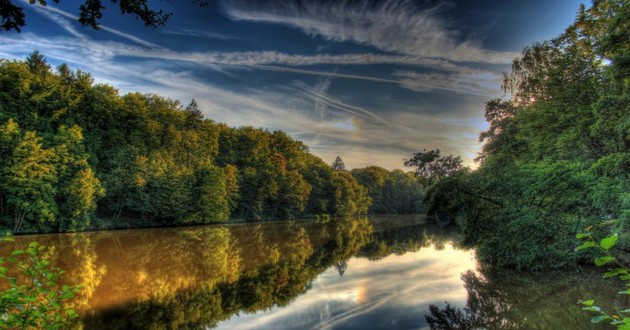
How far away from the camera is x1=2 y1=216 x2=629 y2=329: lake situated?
8.62m

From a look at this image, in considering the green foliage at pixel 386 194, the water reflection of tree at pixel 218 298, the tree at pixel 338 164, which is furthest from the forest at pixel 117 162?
the tree at pixel 338 164

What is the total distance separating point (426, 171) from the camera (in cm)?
2908

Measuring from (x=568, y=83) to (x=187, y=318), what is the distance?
2075 centimetres

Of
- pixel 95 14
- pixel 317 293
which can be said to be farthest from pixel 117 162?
pixel 95 14

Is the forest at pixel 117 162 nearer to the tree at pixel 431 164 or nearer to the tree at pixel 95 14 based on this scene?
the tree at pixel 431 164

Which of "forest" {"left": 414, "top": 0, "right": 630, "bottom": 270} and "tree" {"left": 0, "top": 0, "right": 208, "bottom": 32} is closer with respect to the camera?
"tree" {"left": 0, "top": 0, "right": 208, "bottom": 32}

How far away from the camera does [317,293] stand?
37.9 feet

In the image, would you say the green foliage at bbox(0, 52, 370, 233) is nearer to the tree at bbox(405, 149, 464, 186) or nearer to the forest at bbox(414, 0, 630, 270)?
the tree at bbox(405, 149, 464, 186)

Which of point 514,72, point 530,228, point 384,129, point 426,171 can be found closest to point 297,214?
point 384,129

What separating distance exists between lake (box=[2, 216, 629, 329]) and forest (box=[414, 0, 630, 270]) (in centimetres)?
160

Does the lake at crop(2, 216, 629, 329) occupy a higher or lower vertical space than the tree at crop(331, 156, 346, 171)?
lower

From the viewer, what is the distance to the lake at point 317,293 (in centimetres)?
862

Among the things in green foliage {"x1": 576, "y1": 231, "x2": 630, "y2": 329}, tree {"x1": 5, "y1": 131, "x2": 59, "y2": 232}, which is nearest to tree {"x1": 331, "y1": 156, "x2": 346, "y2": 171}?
tree {"x1": 5, "y1": 131, "x2": 59, "y2": 232}

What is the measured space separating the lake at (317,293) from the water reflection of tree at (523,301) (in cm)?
3
